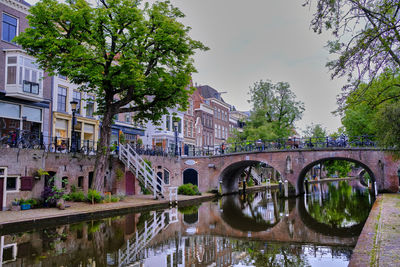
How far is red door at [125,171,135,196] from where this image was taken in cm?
2467

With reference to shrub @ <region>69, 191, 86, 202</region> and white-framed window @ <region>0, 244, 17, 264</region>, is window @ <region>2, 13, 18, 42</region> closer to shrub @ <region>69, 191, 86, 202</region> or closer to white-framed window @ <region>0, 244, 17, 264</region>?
shrub @ <region>69, 191, 86, 202</region>

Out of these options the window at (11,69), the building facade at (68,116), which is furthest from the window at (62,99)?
the window at (11,69)

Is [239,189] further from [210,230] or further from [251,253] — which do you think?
[251,253]

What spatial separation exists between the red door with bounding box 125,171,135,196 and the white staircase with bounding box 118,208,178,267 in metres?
7.21

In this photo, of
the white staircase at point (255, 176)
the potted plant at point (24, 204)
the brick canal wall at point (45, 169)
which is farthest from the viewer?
the white staircase at point (255, 176)

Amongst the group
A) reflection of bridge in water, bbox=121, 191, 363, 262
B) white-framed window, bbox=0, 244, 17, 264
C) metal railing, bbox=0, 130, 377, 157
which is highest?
metal railing, bbox=0, 130, 377, 157

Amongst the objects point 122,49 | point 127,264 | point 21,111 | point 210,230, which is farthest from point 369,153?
point 21,111

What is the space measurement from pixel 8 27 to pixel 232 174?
22.7 metres

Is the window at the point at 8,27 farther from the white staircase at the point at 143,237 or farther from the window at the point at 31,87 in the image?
the white staircase at the point at 143,237

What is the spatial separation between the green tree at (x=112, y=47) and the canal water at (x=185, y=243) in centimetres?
673

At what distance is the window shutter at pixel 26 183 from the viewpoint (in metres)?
16.4

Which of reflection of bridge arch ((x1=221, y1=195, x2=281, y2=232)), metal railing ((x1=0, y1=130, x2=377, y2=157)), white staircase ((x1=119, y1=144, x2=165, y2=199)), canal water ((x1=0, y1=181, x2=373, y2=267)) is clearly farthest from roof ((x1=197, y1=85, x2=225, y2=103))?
canal water ((x1=0, y1=181, x2=373, y2=267))

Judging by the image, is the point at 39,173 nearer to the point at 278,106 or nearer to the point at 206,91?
the point at 278,106

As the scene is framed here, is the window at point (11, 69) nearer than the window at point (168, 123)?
Yes
